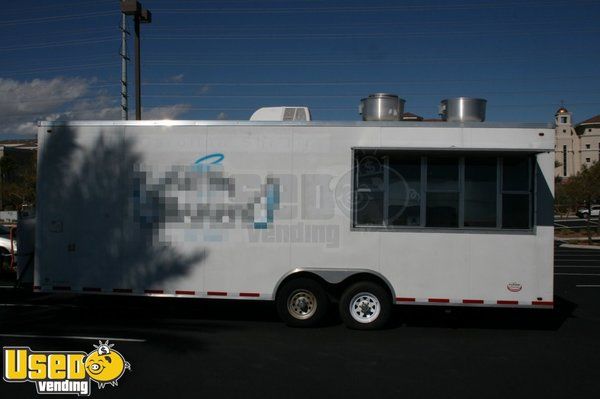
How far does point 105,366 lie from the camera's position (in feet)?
19.4

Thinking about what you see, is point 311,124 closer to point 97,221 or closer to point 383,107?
point 383,107

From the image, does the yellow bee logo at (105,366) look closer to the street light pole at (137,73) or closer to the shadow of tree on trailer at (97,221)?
the shadow of tree on trailer at (97,221)

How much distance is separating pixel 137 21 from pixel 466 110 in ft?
37.7

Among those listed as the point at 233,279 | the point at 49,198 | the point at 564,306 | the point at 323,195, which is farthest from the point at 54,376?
the point at 564,306

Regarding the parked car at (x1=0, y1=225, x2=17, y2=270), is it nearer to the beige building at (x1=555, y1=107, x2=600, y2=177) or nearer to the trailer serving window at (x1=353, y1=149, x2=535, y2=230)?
the trailer serving window at (x1=353, y1=149, x2=535, y2=230)

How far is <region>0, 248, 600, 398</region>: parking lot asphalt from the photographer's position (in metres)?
5.50

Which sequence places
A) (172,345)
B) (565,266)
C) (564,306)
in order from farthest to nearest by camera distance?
(565,266)
(564,306)
(172,345)

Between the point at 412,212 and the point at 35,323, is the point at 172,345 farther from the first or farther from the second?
the point at 412,212

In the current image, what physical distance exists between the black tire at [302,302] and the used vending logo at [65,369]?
8.38 ft

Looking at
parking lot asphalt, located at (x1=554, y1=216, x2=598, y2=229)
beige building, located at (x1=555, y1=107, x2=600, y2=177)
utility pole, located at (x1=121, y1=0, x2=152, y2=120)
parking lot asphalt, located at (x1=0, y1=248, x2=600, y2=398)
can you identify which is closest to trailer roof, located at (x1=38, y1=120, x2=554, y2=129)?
parking lot asphalt, located at (x1=0, y1=248, x2=600, y2=398)

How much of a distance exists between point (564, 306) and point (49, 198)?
→ 32.1 ft

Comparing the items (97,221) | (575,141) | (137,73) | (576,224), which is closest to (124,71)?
(137,73)

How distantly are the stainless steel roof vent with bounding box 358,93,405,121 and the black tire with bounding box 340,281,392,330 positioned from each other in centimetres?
265

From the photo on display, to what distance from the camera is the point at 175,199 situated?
812cm
